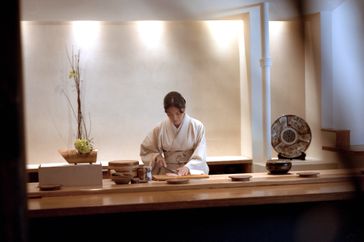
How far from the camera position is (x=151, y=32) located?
664cm

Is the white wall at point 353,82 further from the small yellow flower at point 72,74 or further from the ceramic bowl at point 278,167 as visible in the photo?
the small yellow flower at point 72,74

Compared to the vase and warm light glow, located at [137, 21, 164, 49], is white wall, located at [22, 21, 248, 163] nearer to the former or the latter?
warm light glow, located at [137, 21, 164, 49]

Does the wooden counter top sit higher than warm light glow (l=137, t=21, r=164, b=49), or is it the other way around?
warm light glow (l=137, t=21, r=164, b=49)

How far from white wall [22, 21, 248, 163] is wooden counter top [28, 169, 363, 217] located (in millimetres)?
2723

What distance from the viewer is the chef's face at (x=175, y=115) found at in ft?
16.6

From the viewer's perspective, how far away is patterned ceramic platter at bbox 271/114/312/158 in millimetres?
5762

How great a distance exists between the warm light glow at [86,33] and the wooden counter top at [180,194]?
2.95m

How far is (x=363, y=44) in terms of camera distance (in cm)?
32

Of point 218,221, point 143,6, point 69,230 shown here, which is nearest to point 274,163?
point 218,221

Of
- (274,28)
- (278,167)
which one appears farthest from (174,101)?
(274,28)

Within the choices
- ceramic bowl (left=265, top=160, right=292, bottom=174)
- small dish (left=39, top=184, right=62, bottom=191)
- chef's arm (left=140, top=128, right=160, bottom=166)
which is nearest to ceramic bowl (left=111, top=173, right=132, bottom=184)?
small dish (left=39, top=184, right=62, bottom=191)

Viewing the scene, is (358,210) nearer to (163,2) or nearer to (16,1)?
(16,1)

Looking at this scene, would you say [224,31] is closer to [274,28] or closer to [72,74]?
[274,28]

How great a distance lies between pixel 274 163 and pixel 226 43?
303cm
